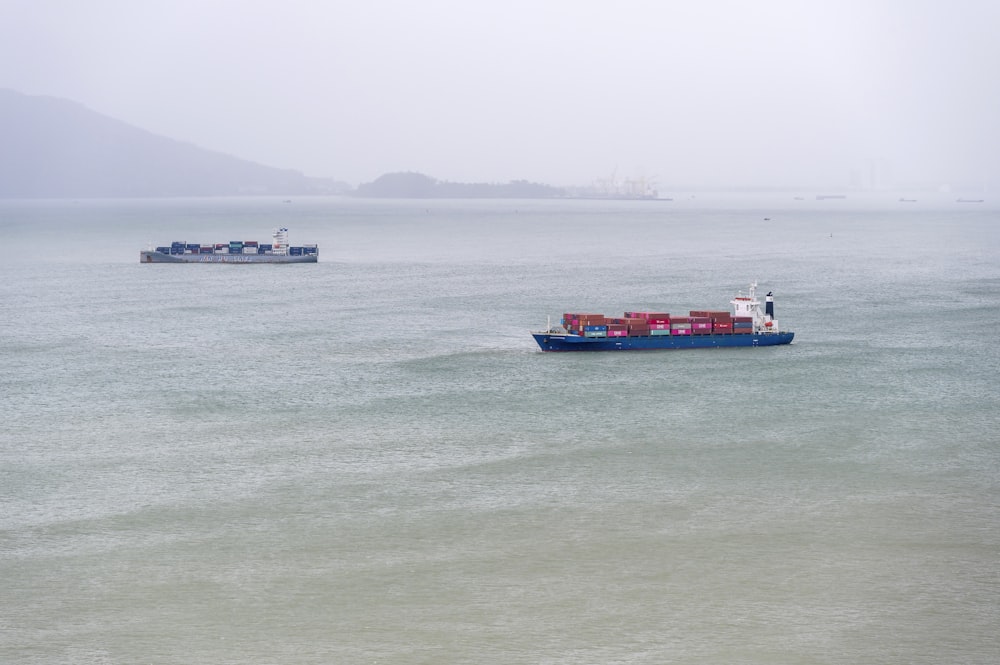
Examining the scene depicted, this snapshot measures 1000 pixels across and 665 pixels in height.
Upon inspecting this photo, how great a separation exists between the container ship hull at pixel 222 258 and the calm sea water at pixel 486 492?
142 feet

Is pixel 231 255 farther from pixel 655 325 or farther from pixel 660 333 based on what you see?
pixel 660 333

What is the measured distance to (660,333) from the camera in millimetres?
61156

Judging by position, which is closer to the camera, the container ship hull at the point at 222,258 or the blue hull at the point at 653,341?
the blue hull at the point at 653,341

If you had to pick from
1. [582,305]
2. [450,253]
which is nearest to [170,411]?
[582,305]

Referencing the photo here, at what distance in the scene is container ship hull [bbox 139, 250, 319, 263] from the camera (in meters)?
119

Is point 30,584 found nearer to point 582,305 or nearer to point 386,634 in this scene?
point 386,634

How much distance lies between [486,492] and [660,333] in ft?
90.2

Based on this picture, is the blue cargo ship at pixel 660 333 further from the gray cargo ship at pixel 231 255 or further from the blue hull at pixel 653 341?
the gray cargo ship at pixel 231 255

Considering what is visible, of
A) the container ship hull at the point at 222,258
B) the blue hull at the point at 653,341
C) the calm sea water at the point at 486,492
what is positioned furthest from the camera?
the container ship hull at the point at 222,258

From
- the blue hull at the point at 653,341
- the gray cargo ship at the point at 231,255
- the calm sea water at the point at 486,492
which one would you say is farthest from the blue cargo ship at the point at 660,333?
the gray cargo ship at the point at 231,255

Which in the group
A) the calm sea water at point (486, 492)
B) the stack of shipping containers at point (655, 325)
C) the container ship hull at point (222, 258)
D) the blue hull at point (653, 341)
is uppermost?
the container ship hull at point (222, 258)

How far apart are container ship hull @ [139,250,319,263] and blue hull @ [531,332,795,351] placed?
2508 inches

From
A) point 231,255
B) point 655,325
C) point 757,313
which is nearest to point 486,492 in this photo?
point 655,325

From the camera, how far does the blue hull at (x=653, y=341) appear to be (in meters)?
60.0
